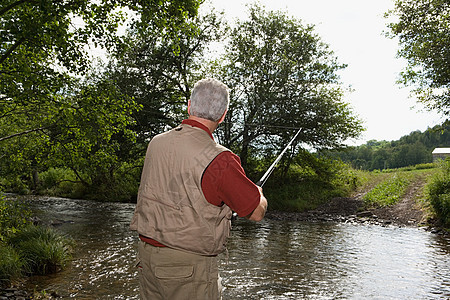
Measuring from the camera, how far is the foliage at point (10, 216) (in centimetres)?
663

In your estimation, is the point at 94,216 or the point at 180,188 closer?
the point at 180,188

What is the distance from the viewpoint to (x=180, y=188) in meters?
2.22

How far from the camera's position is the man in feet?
7.14

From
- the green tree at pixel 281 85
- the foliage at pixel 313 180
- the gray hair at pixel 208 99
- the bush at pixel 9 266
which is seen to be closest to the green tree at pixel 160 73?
the green tree at pixel 281 85

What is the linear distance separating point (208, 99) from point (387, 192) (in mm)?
18253

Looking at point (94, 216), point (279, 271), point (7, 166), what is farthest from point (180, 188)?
point (94, 216)

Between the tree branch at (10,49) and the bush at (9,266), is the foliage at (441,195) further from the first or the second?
the tree branch at (10,49)

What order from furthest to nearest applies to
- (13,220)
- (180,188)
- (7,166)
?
1. (7,166)
2. (13,220)
3. (180,188)

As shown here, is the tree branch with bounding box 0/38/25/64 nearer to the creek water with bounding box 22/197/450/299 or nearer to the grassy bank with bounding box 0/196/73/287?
the grassy bank with bounding box 0/196/73/287

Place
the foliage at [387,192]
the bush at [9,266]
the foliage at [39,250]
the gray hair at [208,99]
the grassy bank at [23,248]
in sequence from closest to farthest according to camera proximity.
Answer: the gray hair at [208,99] → the bush at [9,266] → the grassy bank at [23,248] → the foliage at [39,250] → the foliage at [387,192]

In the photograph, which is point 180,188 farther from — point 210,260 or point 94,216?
point 94,216

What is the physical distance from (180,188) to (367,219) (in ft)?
47.7

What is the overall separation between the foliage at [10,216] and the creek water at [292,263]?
1.14 m

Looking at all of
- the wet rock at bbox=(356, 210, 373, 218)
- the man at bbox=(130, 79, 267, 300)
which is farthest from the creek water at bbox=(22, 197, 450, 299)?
the man at bbox=(130, 79, 267, 300)
